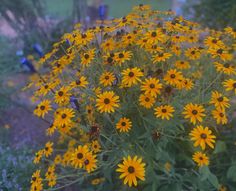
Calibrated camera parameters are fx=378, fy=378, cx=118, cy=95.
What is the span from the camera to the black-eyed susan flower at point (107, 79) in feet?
6.59

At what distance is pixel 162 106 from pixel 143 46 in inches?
15.8

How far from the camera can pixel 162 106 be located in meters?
1.96

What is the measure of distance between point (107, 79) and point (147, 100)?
0.24 m

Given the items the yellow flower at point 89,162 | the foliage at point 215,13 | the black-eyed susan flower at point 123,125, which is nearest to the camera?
the yellow flower at point 89,162

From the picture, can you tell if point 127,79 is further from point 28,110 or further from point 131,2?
point 131,2

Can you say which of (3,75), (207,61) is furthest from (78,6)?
(207,61)

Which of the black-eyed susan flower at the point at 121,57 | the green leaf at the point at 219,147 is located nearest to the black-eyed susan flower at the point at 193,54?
the black-eyed susan flower at the point at 121,57

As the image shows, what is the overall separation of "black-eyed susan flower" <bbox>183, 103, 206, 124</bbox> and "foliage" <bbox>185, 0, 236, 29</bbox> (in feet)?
9.68

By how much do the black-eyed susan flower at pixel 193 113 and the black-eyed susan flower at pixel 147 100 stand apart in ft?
0.58

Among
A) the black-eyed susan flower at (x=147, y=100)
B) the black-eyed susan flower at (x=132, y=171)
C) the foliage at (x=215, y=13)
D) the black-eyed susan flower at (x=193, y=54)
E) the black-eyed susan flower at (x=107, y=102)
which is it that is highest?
the foliage at (x=215, y=13)

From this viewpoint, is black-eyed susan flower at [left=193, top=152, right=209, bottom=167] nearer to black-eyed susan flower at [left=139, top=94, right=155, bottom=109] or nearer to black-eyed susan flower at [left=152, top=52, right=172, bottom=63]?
black-eyed susan flower at [left=139, top=94, right=155, bottom=109]

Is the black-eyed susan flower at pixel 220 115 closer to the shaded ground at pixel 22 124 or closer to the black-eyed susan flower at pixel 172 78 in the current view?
the black-eyed susan flower at pixel 172 78

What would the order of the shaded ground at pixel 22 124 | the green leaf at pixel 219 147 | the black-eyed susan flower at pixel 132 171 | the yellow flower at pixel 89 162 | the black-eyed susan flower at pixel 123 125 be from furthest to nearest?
the shaded ground at pixel 22 124 → the green leaf at pixel 219 147 → the black-eyed susan flower at pixel 123 125 → the yellow flower at pixel 89 162 → the black-eyed susan flower at pixel 132 171

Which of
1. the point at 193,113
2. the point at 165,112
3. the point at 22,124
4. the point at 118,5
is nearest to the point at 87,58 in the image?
the point at 165,112
